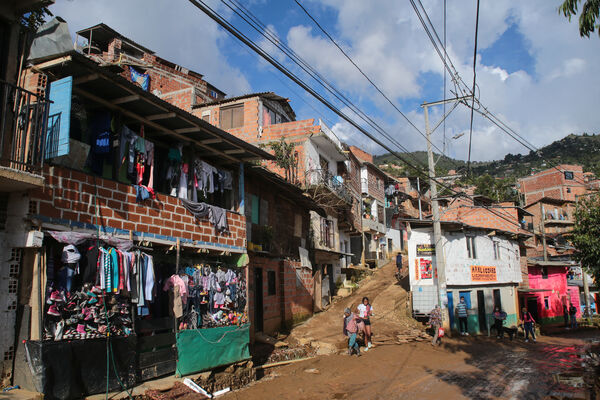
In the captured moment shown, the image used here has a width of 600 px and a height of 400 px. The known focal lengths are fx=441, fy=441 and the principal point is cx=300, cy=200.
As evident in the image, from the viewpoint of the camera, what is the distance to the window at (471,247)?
26031 millimetres

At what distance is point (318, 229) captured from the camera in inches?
993

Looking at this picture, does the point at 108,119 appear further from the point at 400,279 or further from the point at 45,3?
the point at 400,279

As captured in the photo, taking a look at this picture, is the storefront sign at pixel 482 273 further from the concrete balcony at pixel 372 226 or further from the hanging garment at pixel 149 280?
the hanging garment at pixel 149 280

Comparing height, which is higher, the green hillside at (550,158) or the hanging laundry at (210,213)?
the green hillside at (550,158)

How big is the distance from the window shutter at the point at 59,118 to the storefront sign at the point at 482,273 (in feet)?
77.1

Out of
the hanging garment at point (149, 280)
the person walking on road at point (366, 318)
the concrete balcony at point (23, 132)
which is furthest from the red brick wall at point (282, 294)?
the concrete balcony at point (23, 132)

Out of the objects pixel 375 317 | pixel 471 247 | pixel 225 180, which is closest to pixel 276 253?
pixel 225 180

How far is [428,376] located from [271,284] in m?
7.42

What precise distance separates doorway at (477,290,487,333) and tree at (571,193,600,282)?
5539 millimetres

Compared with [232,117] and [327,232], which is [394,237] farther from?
[232,117]

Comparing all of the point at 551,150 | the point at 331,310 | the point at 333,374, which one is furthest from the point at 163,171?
the point at 551,150

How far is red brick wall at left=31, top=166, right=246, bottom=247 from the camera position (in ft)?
25.8

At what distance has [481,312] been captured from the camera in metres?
26.1

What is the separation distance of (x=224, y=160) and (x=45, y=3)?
22.1 feet
